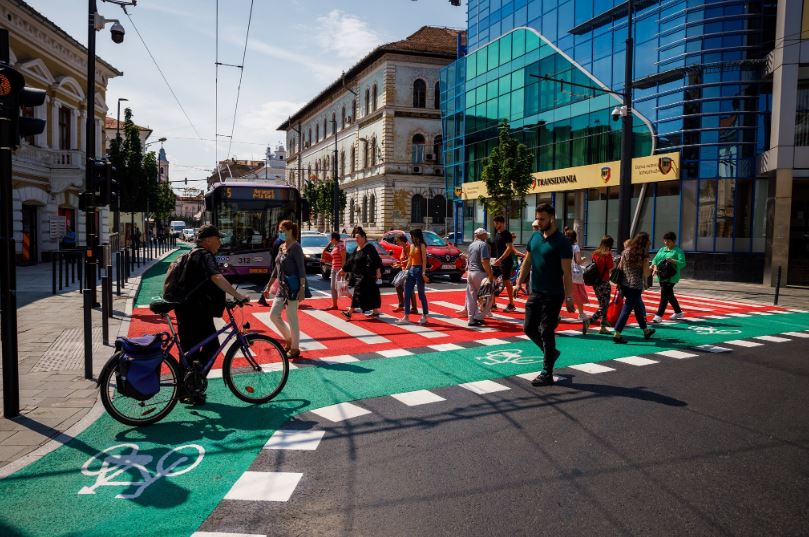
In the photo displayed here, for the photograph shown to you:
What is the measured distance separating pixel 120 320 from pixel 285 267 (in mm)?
5194

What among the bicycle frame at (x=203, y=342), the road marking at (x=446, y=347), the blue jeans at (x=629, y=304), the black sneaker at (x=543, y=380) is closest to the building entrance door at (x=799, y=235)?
the blue jeans at (x=629, y=304)

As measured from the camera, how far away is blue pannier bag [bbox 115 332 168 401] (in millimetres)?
5406

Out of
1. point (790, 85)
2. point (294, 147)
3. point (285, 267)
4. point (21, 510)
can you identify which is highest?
point (294, 147)

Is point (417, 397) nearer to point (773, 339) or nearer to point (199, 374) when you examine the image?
point (199, 374)

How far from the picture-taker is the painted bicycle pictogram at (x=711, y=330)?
11188mm

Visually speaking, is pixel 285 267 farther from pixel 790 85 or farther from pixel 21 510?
pixel 790 85

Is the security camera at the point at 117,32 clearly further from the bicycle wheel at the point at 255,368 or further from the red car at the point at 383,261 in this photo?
the bicycle wheel at the point at 255,368

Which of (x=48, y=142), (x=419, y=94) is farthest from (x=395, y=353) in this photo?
(x=419, y=94)

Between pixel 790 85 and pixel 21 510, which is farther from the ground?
pixel 790 85

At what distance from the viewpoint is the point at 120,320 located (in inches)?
472

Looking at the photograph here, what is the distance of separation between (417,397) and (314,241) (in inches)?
759

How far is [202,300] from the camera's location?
Result: 6273 millimetres

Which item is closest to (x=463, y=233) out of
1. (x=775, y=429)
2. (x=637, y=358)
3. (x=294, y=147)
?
(x=637, y=358)

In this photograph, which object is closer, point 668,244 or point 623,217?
point 668,244
